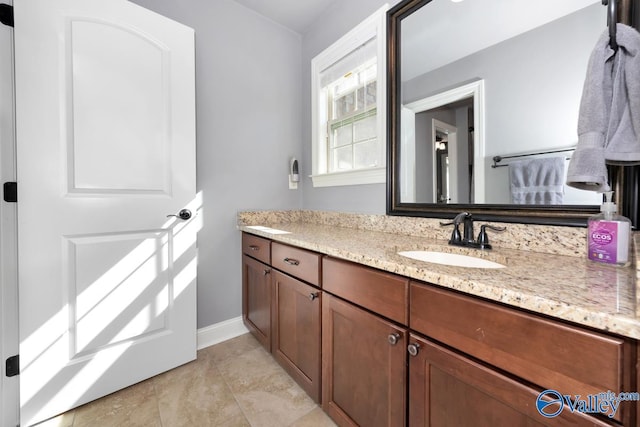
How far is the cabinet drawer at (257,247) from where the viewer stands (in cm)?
163

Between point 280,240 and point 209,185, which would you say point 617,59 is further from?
point 209,185

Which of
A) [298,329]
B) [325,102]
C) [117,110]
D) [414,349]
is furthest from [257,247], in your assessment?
[325,102]

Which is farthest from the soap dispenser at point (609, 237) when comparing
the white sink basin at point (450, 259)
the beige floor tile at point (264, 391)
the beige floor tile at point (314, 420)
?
the beige floor tile at point (264, 391)

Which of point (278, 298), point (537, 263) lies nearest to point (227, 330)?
point (278, 298)

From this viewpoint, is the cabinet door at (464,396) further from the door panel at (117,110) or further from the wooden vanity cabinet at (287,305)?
the door panel at (117,110)

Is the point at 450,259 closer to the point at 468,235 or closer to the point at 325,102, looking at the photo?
the point at 468,235

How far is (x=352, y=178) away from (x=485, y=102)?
0.91m

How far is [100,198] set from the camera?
1.36m

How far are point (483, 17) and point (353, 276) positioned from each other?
132 cm

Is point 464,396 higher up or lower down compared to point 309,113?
lower down

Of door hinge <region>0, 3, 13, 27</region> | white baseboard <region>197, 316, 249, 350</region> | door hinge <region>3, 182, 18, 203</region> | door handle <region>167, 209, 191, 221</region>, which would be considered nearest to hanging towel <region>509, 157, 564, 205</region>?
door handle <region>167, 209, 191, 221</region>

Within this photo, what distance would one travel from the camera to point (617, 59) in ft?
2.60

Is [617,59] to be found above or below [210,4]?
below

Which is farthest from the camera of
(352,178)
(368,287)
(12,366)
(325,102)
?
(325,102)
